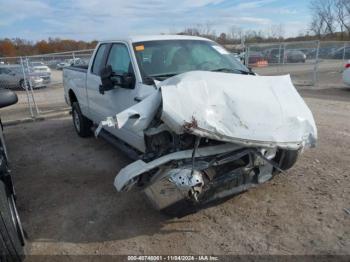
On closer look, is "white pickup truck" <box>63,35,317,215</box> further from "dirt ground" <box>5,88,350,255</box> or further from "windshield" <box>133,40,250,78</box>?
"windshield" <box>133,40,250,78</box>

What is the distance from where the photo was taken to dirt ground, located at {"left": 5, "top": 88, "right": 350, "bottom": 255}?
338 centimetres

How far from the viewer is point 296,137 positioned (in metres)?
3.40

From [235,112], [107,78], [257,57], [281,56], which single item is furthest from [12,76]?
[235,112]

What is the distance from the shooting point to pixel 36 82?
1683 centimetres

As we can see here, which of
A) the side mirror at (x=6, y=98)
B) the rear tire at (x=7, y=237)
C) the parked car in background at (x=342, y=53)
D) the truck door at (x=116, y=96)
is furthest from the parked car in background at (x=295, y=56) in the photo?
the rear tire at (x=7, y=237)

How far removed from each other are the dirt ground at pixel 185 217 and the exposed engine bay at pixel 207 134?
39 cm

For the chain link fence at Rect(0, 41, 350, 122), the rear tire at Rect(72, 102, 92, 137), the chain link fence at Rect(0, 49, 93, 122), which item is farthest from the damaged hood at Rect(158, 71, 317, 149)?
the chain link fence at Rect(0, 41, 350, 122)

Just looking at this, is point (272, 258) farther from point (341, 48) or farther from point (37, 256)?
point (341, 48)

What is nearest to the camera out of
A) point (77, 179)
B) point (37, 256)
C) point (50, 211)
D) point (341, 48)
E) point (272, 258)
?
point (272, 258)

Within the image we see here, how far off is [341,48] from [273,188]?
925 inches

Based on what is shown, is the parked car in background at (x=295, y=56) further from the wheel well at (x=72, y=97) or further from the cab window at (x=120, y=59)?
the cab window at (x=120, y=59)

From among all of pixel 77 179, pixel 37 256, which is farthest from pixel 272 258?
pixel 77 179

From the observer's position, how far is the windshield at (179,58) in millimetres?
4660

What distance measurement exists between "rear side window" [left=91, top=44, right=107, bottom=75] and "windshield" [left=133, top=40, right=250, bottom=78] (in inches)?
45.3
